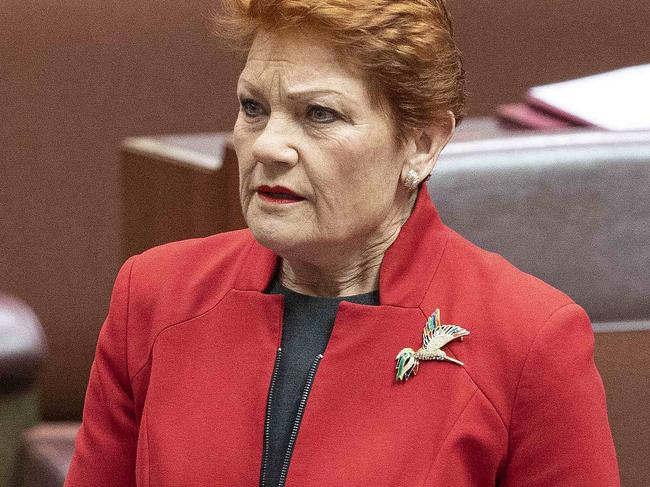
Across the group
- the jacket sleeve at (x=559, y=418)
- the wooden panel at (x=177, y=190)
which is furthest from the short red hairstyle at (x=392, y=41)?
the wooden panel at (x=177, y=190)

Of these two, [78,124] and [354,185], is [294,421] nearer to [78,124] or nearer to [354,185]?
[354,185]

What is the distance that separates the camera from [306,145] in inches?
45.2

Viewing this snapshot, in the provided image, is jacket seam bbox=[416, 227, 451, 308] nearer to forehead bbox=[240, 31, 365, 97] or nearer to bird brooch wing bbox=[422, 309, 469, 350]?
bird brooch wing bbox=[422, 309, 469, 350]

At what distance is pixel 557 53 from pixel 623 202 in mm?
1137

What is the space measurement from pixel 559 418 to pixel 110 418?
0.44 meters

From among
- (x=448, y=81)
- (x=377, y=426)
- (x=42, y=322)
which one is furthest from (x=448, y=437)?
(x=42, y=322)

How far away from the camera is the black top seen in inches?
47.7

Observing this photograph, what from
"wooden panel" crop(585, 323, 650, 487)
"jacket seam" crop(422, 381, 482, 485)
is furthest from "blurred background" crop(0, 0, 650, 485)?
Result: "jacket seam" crop(422, 381, 482, 485)

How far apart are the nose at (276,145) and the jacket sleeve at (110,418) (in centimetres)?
25

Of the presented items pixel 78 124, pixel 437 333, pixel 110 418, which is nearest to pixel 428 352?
Result: pixel 437 333

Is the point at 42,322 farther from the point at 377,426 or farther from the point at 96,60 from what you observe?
the point at 377,426

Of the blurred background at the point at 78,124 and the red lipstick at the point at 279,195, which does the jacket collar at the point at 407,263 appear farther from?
the blurred background at the point at 78,124

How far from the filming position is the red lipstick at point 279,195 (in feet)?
3.80

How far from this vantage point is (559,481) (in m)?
1.16
